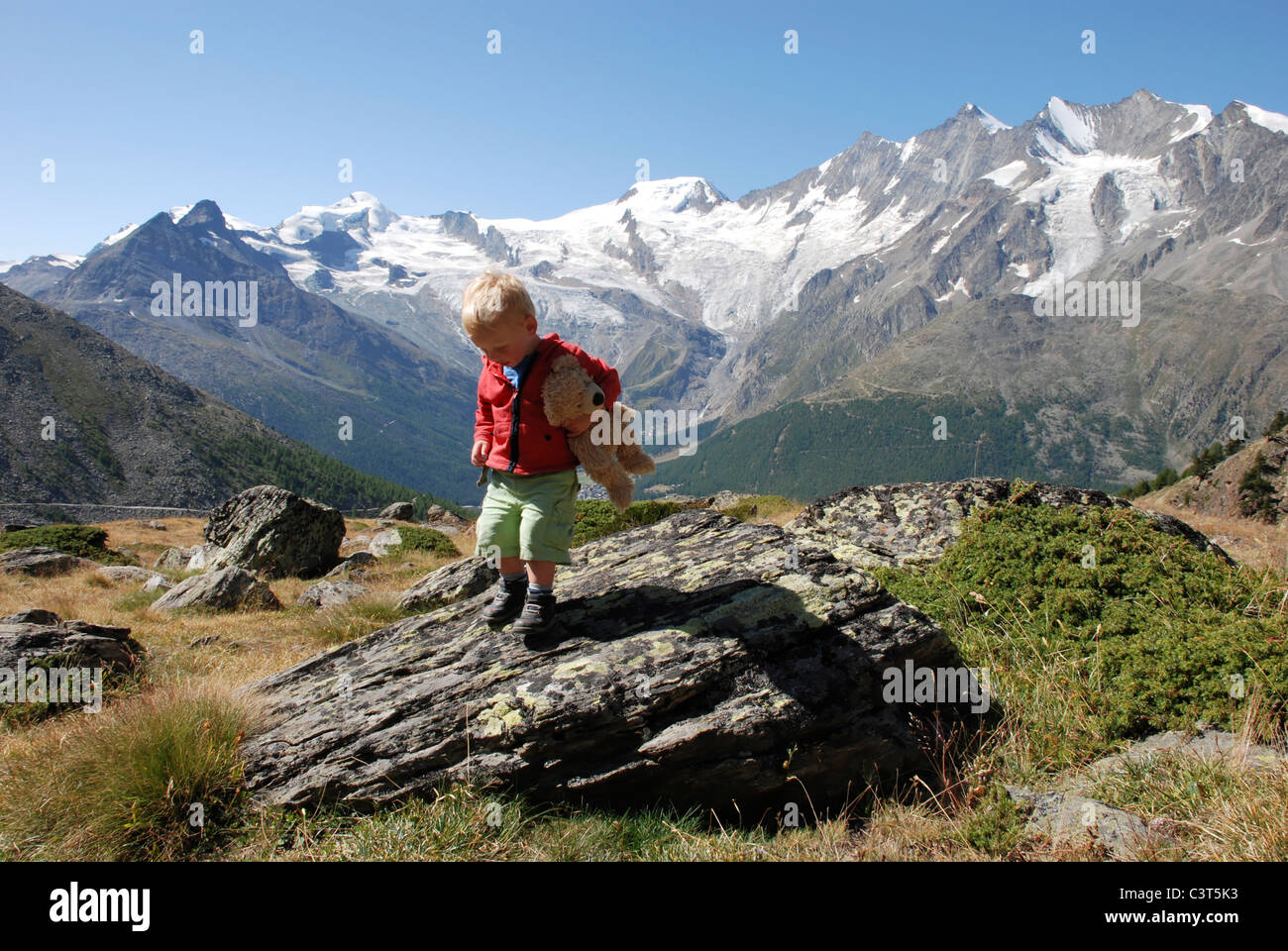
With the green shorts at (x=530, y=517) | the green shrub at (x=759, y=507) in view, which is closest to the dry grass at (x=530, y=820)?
the green shorts at (x=530, y=517)

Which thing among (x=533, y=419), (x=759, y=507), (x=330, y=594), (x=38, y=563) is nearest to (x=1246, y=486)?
(x=759, y=507)

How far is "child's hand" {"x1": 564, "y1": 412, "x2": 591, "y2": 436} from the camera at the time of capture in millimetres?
6121

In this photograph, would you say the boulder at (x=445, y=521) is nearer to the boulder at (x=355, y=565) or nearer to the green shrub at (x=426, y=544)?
the green shrub at (x=426, y=544)

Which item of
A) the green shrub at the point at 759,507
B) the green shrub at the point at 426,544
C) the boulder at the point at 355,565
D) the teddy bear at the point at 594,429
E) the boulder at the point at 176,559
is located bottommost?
the boulder at the point at 176,559

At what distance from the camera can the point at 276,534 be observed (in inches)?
820

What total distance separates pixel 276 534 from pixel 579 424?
59.8 ft

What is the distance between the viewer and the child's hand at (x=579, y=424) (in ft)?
20.1

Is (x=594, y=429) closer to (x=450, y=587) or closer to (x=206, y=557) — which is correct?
(x=450, y=587)

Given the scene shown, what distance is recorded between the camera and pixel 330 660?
275 inches

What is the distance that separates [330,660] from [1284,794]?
7669 mm

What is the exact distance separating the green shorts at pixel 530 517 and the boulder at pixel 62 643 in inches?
210

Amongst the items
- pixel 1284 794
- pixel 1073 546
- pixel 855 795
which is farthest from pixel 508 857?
pixel 1073 546

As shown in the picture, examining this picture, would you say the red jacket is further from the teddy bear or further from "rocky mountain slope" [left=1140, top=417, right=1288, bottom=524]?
"rocky mountain slope" [left=1140, top=417, right=1288, bottom=524]

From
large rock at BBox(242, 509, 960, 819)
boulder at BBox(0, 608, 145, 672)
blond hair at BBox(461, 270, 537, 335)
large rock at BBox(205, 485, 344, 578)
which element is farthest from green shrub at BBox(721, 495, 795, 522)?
boulder at BBox(0, 608, 145, 672)
